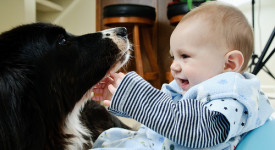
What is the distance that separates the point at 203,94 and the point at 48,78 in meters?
0.42

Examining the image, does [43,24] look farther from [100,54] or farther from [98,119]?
[98,119]

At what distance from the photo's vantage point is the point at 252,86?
63 cm

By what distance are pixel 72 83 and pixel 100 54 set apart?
0.12 meters

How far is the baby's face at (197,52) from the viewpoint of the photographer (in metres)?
0.70

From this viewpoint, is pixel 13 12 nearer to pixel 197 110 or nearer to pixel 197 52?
pixel 197 52

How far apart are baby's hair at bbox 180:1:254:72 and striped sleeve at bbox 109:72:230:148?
0.77 ft

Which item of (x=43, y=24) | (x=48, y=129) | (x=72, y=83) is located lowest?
(x=48, y=129)

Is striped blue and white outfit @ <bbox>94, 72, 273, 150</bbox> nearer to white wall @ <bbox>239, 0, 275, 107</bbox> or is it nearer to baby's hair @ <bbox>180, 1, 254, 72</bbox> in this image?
baby's hair @ <bbox>180, 1, 254, 72</bbox>

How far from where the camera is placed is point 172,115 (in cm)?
56

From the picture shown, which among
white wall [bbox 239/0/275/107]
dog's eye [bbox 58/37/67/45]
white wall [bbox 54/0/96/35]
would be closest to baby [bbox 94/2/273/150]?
dog's eye [bbox 58/37/67/45]

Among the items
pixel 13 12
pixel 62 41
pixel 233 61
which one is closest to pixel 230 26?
pixel 233 61

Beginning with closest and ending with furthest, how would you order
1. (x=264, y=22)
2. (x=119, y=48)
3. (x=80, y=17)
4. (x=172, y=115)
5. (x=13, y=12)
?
(x=172, y=115)
(x=119, y=48)
(x=13, y=12)
(x=264, y=22)
(x=80, y=17)

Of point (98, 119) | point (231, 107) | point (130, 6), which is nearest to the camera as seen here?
point (231, 107)

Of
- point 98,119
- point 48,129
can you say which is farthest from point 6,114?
point 98,119
